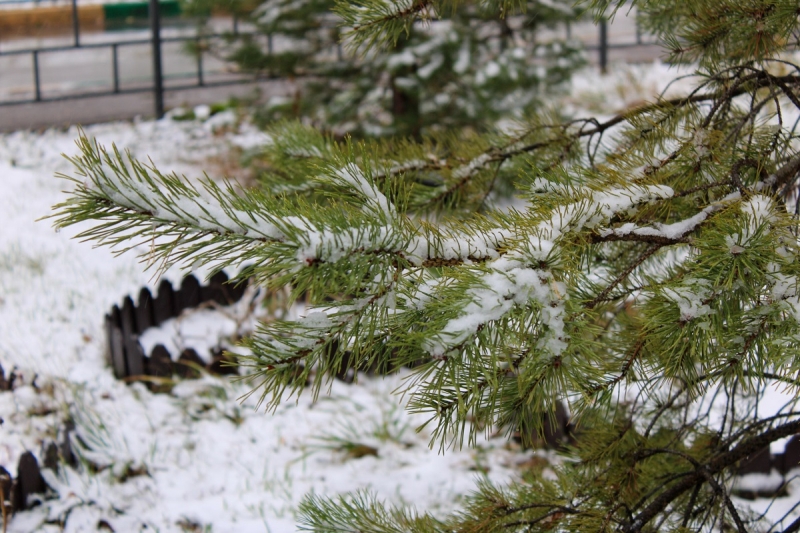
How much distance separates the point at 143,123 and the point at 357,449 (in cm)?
772

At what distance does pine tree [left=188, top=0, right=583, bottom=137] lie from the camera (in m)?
6.07

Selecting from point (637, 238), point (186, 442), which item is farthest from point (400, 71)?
point (637, 238)

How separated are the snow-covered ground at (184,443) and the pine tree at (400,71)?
253 cm

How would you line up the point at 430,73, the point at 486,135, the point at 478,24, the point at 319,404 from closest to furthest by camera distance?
the point at 486,135, the point at 319,404, the point at 430,73, the point at 478,24

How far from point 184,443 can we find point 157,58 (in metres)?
7.52

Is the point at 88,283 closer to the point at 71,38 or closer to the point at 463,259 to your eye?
the point at 463,259

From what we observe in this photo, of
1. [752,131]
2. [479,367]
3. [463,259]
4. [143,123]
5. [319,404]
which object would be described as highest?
[752,131]

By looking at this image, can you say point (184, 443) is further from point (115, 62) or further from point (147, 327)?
point (115, 62)

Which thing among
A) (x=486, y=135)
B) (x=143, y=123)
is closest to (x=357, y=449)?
(x=486, y=135)

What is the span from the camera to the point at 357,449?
3.35 m

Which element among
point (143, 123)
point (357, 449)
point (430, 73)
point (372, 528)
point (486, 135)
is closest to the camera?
point (372, 528)

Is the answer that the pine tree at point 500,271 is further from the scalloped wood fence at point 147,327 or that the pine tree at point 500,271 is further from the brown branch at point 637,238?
the scalloped wood fence at point 147,327

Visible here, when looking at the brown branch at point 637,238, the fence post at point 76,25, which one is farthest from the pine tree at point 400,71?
the fence post at point 76,25

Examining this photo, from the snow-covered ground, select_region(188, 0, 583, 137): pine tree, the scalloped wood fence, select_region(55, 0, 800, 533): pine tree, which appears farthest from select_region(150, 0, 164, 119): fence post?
select_region(55, 0, 800, 533): pine tree
